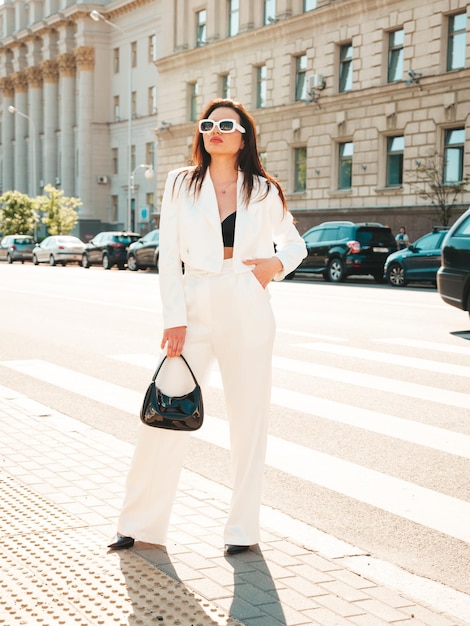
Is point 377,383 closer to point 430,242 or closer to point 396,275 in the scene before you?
point 430,242

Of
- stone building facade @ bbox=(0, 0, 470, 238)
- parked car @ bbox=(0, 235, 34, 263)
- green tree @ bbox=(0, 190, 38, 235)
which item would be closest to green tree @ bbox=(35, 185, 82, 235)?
green tree @ bbox=(0, 190, 38, 235)

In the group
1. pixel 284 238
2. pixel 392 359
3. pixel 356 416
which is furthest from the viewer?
pixel 392 359

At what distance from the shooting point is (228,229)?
14.0ft

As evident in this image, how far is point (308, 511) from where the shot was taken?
5.05 m

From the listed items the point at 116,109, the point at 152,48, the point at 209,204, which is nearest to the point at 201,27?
the point at 152,48

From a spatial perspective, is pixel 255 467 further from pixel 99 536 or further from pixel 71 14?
pixel 71 14

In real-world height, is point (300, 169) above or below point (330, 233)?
above

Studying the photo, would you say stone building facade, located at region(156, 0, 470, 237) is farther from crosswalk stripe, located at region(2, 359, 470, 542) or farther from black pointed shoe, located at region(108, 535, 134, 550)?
black pointed shoe, located at region(108, 535, 134, 550)

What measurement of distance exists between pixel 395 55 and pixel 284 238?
34211 mm

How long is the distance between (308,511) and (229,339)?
1287mm

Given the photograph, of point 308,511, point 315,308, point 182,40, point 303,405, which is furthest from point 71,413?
point 182,40

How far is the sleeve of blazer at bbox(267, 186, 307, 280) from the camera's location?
14.2 ft

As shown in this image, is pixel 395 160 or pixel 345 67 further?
pixel 345 67

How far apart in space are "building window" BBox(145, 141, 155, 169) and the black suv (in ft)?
122
